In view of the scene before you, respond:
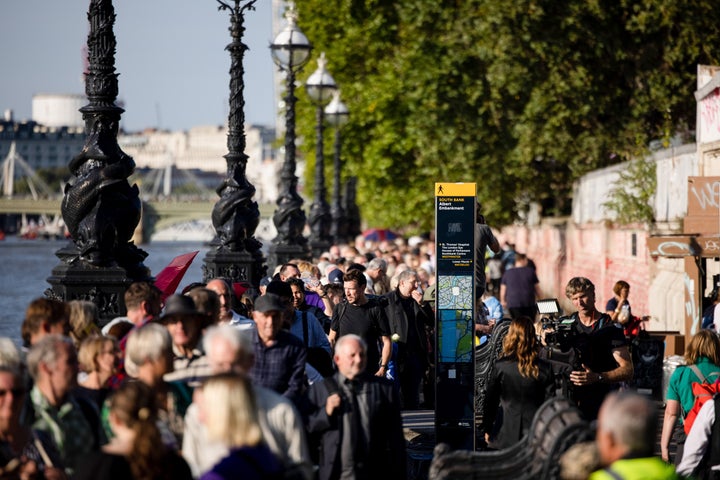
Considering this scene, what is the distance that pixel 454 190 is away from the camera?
11492mm

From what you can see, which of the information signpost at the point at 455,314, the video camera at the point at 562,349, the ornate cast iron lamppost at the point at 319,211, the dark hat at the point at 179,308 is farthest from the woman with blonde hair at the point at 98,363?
the ornate cast iron lamppost at the point at 319,211

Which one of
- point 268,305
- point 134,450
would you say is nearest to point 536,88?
point 268,305

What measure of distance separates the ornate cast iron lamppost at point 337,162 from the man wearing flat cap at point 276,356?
81.8 feet

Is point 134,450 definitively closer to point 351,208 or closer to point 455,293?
point 455,293

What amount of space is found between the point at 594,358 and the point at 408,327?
3.68 metres

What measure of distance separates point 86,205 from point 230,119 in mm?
6963

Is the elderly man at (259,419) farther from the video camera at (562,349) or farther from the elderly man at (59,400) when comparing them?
the video camera at (562,349)

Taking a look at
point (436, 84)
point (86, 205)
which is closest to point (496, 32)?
point (436, 84)

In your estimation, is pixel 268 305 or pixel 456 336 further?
pixel 456 336

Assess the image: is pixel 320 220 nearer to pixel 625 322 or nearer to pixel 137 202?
pixel 625 322

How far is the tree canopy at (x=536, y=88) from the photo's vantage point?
34.8m

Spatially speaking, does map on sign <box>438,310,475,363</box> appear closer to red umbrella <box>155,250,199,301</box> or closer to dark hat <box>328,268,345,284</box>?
red umbrella <box>155,250,199,301</box>

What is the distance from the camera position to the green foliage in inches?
1070

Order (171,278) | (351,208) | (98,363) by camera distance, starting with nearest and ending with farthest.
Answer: (98,363)
(171,278)
(351,208)
